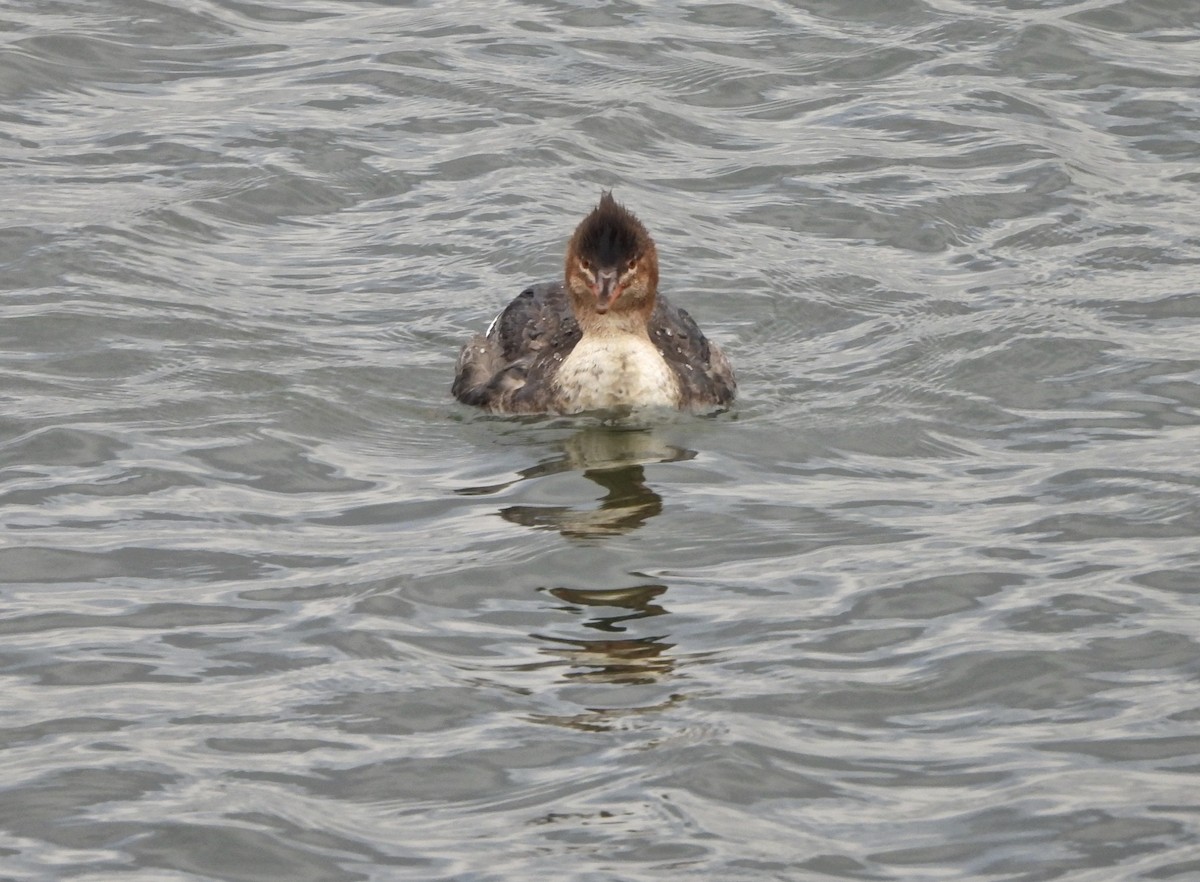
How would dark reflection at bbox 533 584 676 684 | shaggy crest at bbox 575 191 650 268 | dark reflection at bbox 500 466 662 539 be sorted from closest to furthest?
1. dark reflection at bbox 533 584 676 684
2. dark reflection at bbox 500 466 662 539
3. shaggy crest at bbox 575 191 650 268

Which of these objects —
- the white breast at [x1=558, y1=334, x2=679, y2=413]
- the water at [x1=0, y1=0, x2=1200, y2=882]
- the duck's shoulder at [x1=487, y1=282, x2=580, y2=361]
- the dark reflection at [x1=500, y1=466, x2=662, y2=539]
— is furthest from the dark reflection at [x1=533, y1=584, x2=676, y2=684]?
the duck's shoulder at [x1=487, y1=282, x2=580, y2=361]

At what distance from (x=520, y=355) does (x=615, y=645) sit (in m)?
4.08

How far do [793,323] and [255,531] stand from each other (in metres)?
4.72

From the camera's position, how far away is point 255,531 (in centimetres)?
1045

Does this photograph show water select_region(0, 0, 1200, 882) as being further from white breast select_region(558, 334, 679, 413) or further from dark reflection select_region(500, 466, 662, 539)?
white breast select_region(558, 334, 679, 413)

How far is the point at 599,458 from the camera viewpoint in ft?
39.1

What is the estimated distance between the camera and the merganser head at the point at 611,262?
12.5 metres

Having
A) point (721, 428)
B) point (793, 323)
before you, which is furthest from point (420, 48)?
point (721, 428)

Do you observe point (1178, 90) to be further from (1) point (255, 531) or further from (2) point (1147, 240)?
(1) point (255, 531)

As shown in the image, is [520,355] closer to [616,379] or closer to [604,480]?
[616,379]

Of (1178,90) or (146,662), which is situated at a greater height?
(1178,90)

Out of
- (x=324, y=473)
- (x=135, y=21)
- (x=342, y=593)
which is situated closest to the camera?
(x=342, y=593)

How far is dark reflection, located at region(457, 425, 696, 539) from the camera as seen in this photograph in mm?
10727

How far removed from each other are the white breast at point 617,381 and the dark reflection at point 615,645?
2881 mm
